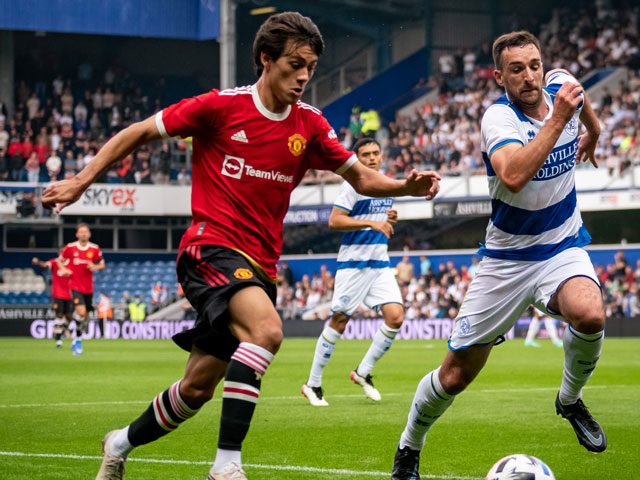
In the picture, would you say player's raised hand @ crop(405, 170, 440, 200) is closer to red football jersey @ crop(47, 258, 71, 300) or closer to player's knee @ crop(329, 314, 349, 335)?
player's knee @ crop(329, 314, 349, 335)

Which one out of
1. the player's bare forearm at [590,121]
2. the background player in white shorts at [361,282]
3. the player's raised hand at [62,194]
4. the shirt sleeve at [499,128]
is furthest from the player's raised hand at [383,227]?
the player's raised hand at [62,194]

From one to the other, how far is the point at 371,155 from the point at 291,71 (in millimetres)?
5248

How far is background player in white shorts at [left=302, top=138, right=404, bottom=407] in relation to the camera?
9.95m

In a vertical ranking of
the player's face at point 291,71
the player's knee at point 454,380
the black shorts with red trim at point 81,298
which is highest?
the player's face at point 291,71

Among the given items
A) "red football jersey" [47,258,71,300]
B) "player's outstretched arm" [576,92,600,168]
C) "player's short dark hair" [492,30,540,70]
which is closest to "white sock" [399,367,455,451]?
"player's outstretched arm" [576,92,600,168]

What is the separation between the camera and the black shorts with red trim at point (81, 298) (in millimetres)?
18938

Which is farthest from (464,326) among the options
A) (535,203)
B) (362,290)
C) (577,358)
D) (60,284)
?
(60,284)

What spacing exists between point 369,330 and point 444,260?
478cm

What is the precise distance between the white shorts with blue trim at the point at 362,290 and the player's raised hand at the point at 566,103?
18.3 ft

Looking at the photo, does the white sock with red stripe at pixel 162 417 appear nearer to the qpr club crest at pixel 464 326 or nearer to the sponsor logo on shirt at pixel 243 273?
the sponsor logo on shirt at pixel 243 273

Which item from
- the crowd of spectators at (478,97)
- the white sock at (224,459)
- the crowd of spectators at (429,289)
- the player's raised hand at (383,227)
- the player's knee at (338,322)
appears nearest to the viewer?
the white sock at (224,459)

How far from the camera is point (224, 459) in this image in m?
4.17

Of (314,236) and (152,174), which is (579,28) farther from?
(152,174)

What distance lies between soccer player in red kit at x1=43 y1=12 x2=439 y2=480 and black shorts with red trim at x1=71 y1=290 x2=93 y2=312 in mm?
14446
